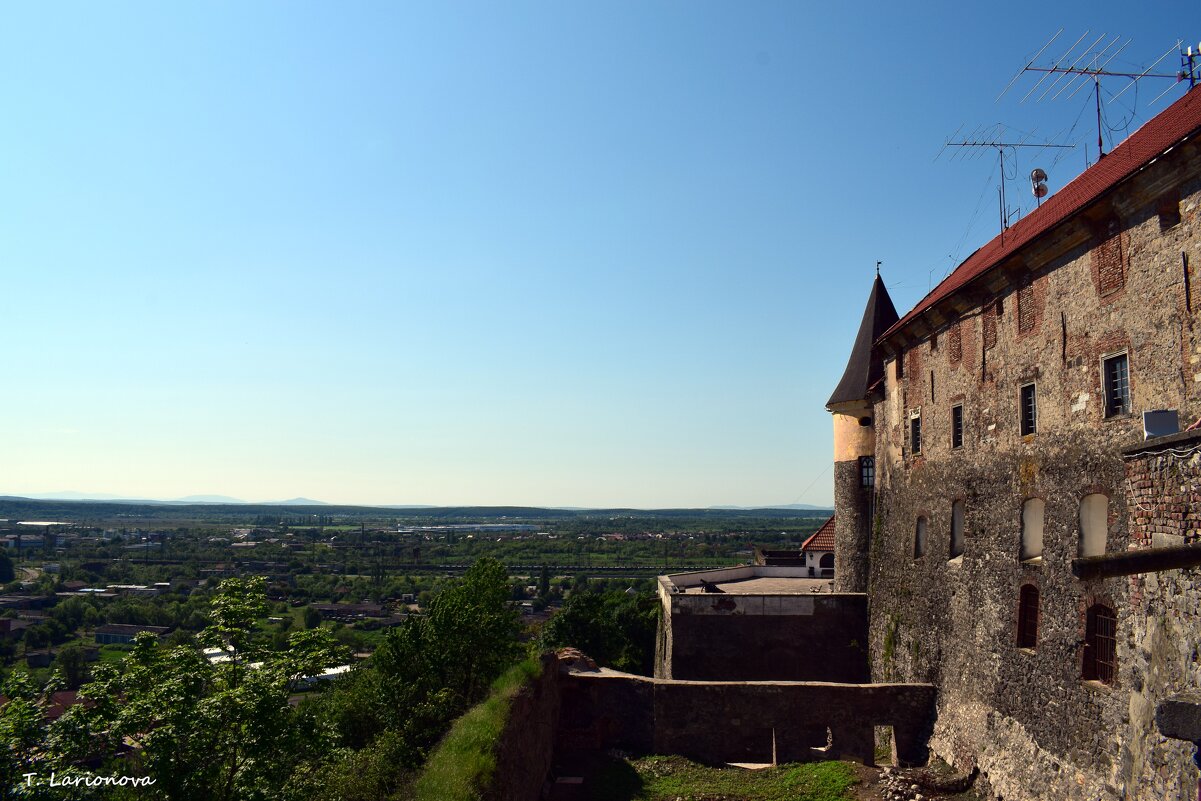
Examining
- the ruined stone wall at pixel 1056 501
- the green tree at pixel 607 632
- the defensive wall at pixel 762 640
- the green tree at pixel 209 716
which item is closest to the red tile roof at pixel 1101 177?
the ruined stone wall at pixel 1056 501

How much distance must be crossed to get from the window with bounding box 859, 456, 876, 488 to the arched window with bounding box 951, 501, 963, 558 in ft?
19.7

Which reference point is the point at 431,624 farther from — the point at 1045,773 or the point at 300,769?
the point at 1045,773

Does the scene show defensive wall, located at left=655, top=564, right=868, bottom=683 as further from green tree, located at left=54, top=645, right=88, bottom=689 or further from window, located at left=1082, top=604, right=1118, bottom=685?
green tree, located at left=54, top=645, right=88, bottom=689

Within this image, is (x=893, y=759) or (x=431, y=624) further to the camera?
(x=431, y=624)

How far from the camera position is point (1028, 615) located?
15.7 meters

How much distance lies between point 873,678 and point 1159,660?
13840mm

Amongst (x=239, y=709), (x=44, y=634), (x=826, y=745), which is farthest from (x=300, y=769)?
(x=44, y=634)

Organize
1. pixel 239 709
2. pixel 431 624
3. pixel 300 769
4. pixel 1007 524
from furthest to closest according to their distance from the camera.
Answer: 1. pixel 431 624
2. pixel 1007 524
3. pixel 300 769
4. pixel 239 709

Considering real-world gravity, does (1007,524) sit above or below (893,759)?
above

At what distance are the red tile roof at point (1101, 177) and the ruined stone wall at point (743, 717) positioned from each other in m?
10.1

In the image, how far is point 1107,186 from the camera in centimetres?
1321

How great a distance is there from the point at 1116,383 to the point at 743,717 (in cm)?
1169

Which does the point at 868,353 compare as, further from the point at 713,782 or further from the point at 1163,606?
the point at 1163,606

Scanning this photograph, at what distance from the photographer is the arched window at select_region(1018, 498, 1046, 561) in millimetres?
15473
